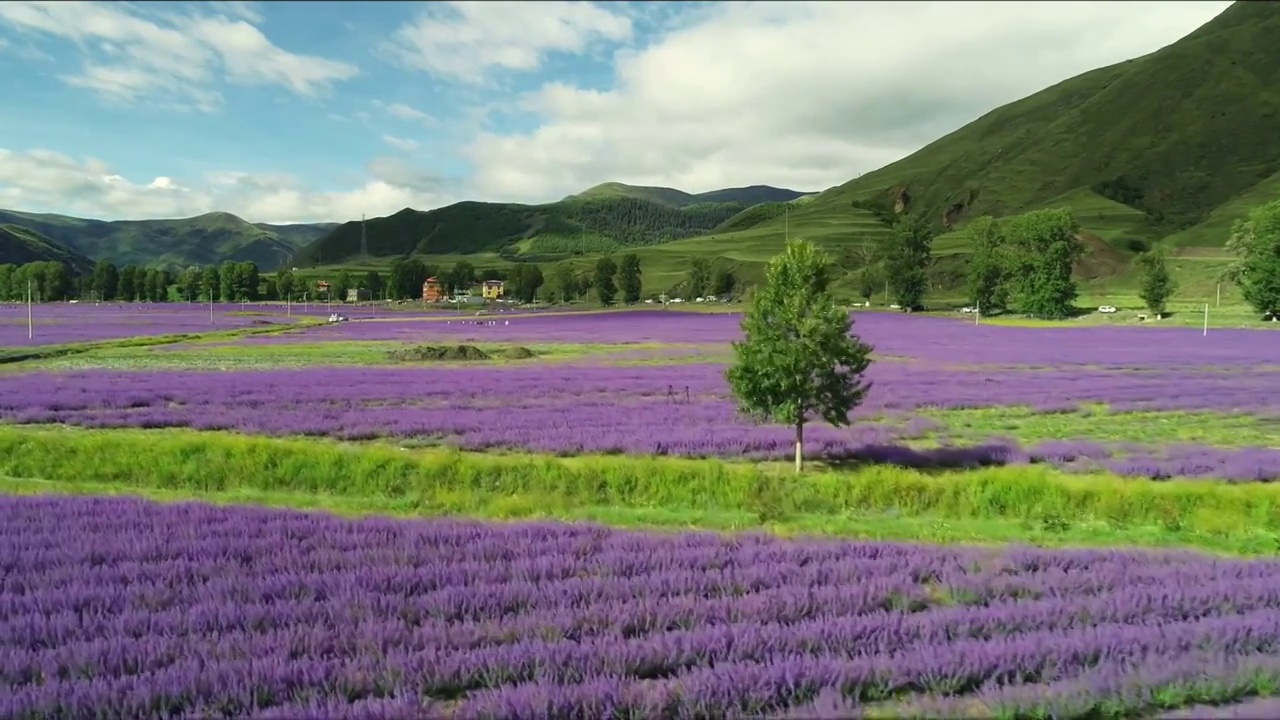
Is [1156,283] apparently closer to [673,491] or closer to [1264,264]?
[1264,264]

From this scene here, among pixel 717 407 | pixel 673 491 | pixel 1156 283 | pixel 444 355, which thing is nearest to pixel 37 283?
pixel 444 355

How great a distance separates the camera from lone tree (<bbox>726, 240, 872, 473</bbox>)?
18125mm

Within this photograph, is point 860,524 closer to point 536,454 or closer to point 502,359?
point 536,454

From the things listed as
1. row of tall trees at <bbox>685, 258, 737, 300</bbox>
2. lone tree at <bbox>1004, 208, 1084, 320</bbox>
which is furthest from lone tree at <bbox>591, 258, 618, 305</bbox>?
lone tree at <bbox>1004, 208, 1084, 320</bbox>

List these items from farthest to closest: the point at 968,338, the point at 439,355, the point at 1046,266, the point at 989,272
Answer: the point at 989,272
the point at 1046,266
the point at 968,338
the point at 439,355

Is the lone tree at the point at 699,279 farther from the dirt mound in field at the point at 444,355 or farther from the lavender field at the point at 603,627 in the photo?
the lavender field at the point at 603,627

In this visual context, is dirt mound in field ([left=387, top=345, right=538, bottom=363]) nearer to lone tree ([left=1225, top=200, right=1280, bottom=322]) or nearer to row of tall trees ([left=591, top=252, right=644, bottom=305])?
lone tree ([left=1225, top=200, right=1280, bottom=322])

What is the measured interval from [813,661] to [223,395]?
99.9 feet

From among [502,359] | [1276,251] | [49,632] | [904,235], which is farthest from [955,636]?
[904,235]

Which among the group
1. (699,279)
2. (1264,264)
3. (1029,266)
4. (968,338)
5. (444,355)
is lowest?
(444,355)

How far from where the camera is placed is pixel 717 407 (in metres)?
29.3

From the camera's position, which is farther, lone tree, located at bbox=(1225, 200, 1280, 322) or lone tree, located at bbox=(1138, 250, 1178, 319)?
lone tree, located at bbox=(1138, 250, 1178, 319)

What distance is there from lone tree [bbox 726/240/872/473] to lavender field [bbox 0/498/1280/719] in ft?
24.1

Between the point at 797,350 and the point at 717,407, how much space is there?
1147cm
